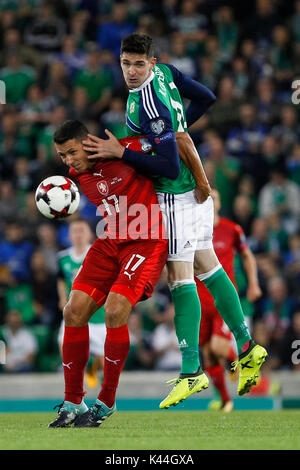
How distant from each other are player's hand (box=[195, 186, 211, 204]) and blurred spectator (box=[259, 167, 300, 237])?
6.40 metres

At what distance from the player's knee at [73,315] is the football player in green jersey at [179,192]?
0.72m

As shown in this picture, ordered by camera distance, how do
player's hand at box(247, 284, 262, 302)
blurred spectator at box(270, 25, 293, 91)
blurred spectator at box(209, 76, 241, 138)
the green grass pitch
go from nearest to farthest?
the green grass pitch, player's hand at box(247, 284, 262, 302), blurred spectator at box(209, 76, 241, 138), blurred spectator at box(270, 25, 293, 91)

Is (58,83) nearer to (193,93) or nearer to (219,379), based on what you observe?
(219,379)

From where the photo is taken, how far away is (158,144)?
19.1ft

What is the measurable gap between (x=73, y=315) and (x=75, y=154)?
1052 millimetres

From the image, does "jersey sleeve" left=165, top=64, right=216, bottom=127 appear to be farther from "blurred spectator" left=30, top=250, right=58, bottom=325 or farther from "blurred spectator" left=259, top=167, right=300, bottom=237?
"blurred spectator" left=259, top=167, right=300, bottom=237

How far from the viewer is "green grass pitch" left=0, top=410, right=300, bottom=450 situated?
4703 millimetres

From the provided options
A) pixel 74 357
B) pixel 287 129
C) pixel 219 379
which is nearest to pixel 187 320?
pixel 74 357

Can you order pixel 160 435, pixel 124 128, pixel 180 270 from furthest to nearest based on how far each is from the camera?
1. pixel 124 128
2. pixel 180 270
3. pixel 160 435

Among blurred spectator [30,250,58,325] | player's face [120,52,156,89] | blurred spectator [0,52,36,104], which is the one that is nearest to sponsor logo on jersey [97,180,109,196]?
player's face [120,52,156,89]

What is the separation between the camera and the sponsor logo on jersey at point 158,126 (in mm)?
5805

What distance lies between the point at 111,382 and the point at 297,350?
569 centimetres
